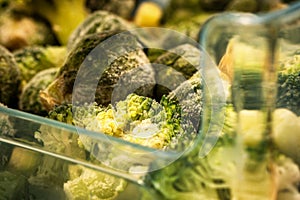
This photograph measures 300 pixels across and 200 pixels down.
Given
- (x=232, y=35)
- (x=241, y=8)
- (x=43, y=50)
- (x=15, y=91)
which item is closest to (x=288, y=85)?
(x=232, y=35)

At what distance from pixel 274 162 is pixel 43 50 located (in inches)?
29.2

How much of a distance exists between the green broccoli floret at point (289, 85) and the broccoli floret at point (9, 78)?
20.4 inches

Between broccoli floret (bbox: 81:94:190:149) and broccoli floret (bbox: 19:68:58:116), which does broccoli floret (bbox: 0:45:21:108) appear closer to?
broccoli floret (bbox: 19:68:58:116)

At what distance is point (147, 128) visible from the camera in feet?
2.43

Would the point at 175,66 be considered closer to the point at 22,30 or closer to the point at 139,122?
the point at 139,122

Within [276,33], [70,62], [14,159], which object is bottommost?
[14,159]

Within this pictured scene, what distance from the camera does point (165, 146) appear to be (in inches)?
27.8

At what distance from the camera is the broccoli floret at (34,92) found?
41.8 inches

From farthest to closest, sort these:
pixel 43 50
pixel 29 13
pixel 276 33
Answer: pixel 29 13, pixel 43 50, pixel 276 33

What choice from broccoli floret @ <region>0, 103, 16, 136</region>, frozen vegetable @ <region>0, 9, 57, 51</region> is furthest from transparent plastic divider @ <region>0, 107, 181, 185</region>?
frozen vegetable @ <region>0, 9, 57, 51</region>

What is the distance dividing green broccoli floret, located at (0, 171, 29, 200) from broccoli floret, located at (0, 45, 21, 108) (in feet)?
1.07

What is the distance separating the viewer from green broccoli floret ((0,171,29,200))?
2.43 ft

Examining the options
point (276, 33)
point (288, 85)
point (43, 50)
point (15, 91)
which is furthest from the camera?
point (43, 50)

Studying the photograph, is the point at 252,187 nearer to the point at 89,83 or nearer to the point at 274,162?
the point at 274,162
